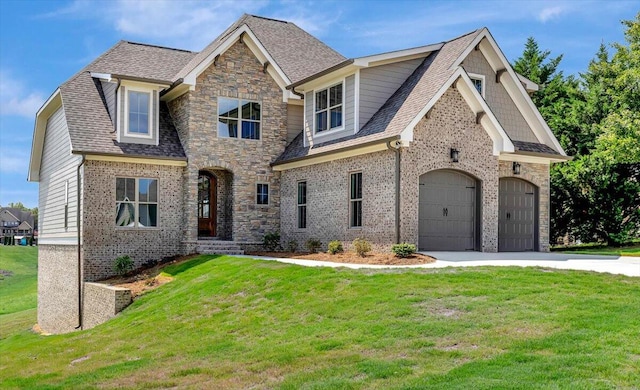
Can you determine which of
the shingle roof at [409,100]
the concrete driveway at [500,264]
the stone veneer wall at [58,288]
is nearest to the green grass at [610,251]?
the concrete driveway at [500,264]

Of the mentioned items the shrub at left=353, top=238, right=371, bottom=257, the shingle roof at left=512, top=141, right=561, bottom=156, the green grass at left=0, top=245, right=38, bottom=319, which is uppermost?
the shingle roof at left=512, top=141, right=561, bottom=156

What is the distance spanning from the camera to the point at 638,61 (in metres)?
30.5

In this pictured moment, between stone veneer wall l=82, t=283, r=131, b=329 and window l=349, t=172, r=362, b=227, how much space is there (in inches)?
270

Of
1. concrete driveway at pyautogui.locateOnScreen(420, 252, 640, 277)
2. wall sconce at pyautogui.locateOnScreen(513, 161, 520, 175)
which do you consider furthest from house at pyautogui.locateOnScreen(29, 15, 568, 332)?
concrete driveway at pyautogui.locateOnScreen(420, 252, 640, 277)

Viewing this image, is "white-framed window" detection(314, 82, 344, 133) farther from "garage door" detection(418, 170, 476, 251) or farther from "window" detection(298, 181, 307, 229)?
"garage door" detection(418, 170, 476, 251)

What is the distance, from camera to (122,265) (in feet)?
72.9

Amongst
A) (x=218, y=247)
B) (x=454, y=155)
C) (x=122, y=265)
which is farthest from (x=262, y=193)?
(x=454, y=155)

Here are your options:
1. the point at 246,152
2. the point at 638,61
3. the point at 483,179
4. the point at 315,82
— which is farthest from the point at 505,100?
the point at 638,61

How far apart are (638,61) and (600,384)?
27206 mm

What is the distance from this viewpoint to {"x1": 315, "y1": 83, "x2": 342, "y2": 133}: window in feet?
71.6

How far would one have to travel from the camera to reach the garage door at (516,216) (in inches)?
879

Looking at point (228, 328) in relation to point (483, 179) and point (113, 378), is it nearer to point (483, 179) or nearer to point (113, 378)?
point (113, 378)

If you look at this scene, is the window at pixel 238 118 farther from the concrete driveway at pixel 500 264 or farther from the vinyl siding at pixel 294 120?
the concrete driveway at pixel 500 264

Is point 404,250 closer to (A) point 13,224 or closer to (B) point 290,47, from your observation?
(B) point 290,47
